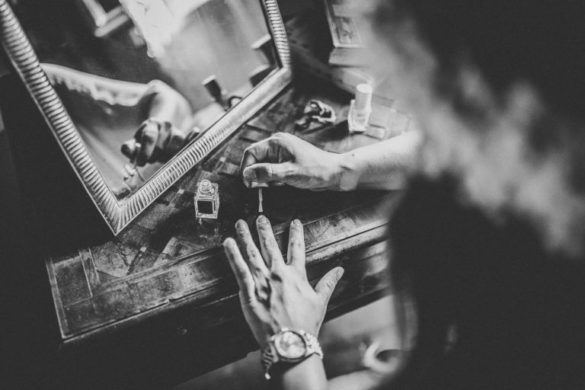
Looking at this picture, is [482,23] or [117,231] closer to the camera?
[482,23]

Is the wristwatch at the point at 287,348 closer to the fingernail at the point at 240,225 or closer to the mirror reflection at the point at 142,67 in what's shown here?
the fingernail at the point at 240,225

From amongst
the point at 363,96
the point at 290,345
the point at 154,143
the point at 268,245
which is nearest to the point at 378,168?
the point at 363,96

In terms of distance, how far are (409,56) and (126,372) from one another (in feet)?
3.53

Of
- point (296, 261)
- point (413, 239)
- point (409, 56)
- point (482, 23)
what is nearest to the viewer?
point (482, 23)

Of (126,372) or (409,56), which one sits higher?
(409,56)

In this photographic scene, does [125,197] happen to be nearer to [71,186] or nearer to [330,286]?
[71,186]

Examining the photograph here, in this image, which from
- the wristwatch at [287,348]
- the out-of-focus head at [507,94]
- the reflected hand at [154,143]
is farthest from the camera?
the reflected hand at [154,143]

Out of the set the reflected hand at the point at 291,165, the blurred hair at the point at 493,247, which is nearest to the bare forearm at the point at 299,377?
the blurred hair at the point at 493,247

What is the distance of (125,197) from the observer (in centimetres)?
92

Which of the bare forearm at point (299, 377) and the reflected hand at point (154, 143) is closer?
the bare forearm at point (299, 377)

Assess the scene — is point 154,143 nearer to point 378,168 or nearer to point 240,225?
point 240,225

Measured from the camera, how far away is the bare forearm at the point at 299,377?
81cm

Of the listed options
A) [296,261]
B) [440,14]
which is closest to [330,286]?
[296,261]

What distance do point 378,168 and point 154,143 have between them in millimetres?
644
